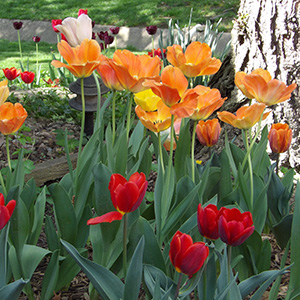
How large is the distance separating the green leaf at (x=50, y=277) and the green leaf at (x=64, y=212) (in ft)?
0.41

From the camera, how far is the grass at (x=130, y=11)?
839 centimetres

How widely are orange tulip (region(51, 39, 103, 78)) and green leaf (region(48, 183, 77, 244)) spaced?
0.39 metres

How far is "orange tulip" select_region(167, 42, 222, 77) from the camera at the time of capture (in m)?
1.56

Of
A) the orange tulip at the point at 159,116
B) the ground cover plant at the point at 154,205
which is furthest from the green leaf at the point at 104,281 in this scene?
the orange tulip at the point at 159,116

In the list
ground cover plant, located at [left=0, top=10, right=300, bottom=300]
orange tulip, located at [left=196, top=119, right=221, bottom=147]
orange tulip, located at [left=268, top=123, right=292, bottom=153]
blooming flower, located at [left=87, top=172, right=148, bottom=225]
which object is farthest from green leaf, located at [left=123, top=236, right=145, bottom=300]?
orange tulip, located at [left=268, top=123, right=292, bottom=153]

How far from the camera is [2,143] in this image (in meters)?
3.01

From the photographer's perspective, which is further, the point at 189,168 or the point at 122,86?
the point at 189,168

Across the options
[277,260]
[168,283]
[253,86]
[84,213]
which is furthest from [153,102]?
[277,260]

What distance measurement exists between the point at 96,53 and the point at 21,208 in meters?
0.55

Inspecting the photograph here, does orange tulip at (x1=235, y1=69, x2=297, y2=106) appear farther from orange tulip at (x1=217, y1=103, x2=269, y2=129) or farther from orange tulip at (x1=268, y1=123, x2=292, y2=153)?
orange tulip at (x1=268, y1=123, x2=292, y2=153)

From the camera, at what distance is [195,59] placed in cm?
159

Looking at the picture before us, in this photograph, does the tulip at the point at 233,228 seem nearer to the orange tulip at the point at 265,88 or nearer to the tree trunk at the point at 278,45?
the orange tulip at the point at 265,88

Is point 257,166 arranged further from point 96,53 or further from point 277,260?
point 96,53

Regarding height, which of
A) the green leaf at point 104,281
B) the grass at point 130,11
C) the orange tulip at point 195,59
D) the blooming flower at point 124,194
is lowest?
the grass at point 130,11
